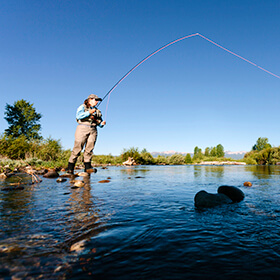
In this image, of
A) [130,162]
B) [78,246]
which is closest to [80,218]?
[78,246]

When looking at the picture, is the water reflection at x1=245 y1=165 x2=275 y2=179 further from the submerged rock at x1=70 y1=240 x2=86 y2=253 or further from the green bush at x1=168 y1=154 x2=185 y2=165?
the green bush at x1=168 y1=154 x2=185 y2=165

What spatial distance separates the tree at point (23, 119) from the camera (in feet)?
112

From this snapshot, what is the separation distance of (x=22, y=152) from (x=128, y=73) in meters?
13.6

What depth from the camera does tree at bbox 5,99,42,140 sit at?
34178 millimetres

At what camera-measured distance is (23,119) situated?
115ft

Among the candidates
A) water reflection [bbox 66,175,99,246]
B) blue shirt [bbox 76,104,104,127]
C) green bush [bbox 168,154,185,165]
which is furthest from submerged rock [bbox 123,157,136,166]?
water reflection [bbox 66,175,99,246]

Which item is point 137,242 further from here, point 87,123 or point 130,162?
point 130,162

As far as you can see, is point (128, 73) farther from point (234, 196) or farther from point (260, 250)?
point (260, 250)

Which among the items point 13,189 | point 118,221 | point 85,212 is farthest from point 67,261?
point 13,189

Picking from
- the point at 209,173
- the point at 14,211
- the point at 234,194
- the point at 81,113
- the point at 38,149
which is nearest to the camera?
the point at 14,211

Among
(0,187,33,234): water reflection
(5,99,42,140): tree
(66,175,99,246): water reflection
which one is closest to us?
(66,175,99,246): water reflection

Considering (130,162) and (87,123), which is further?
(130,162)

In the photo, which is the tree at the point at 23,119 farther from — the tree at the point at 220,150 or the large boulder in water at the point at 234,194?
the tree at the point at 220,150

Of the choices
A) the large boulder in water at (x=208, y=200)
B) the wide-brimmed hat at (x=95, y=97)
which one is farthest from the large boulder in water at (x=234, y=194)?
the wide-brimmed hat at (x=95, y=97)
